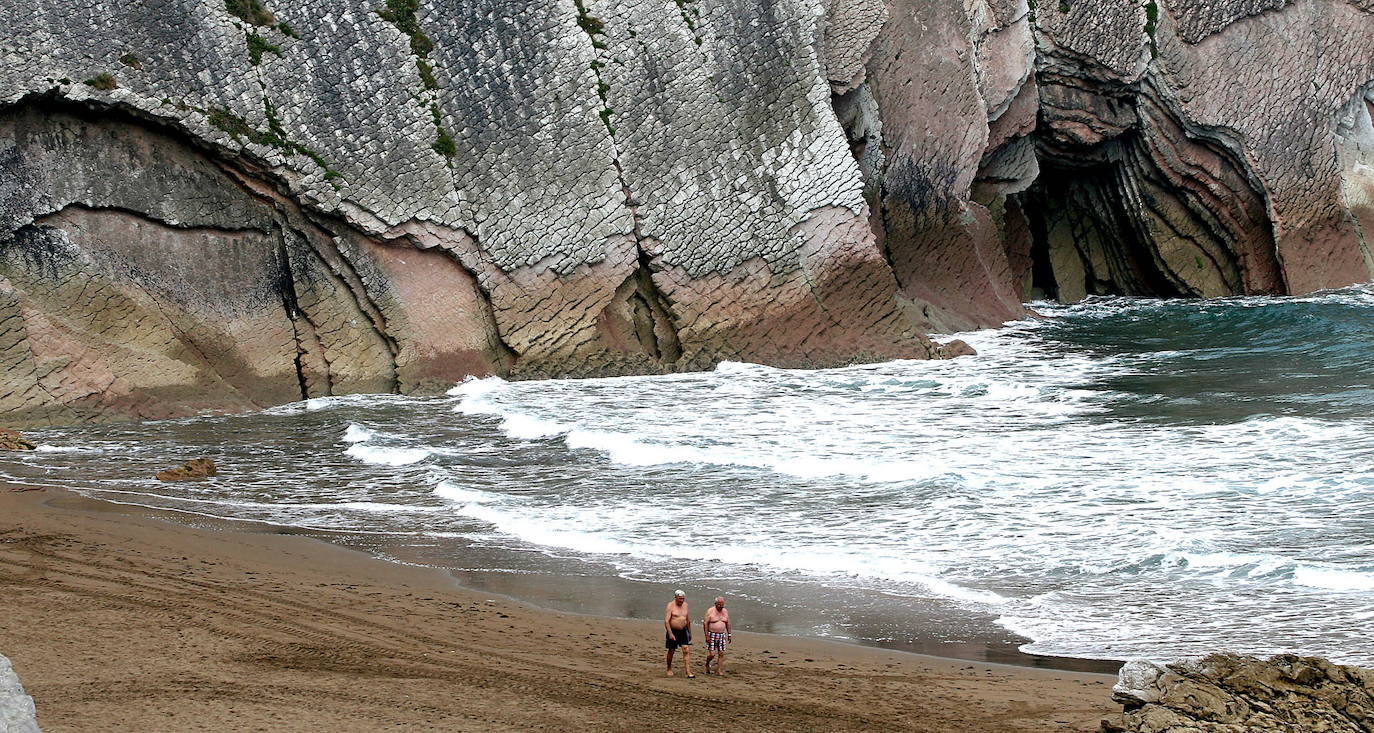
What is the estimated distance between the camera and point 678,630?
10242 mm

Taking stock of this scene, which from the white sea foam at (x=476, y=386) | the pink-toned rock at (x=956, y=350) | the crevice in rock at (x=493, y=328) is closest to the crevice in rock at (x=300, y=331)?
the white sea foam at (x=476, y=386)

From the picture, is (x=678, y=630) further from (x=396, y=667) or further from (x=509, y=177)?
(x=509, y=177)

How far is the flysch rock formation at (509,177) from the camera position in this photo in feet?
70.0

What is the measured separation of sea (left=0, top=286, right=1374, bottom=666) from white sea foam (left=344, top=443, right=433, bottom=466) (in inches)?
2.5

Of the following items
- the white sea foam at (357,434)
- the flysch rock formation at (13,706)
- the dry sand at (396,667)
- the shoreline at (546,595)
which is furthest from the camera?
the white sea foam at (357,434)

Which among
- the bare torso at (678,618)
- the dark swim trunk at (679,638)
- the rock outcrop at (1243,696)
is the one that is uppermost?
the bare torso at (678,618)

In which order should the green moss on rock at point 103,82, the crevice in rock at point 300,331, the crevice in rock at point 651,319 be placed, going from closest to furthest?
the green moss on rock at point 103,82 → the crevice in rock at point 300,331 → the crevice in rock at point 651,319

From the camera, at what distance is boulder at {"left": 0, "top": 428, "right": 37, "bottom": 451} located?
18.8 metres

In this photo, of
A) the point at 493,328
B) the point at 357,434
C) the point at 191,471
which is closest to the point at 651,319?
the point at 493,328

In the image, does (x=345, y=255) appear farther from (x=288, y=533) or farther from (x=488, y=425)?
(x=288, y=533)

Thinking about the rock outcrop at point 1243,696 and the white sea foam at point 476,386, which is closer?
the rock outcrop at point 1243,696

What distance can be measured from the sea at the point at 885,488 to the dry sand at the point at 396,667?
0.76m

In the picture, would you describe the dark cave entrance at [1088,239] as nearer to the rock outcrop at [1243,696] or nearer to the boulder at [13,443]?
the boulder at [13,443]

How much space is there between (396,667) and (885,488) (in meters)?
7.63
